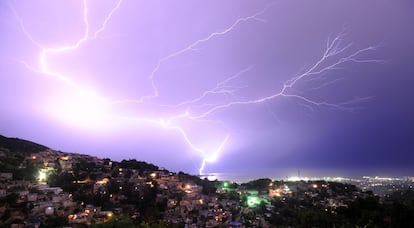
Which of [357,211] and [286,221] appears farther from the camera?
[286,221]

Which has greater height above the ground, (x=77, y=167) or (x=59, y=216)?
(x=77, y=167)

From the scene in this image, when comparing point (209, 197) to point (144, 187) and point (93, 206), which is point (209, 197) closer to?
point (144, 187)

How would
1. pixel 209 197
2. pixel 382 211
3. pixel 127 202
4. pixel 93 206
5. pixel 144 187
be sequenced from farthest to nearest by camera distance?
pixel 209 197 → pixel 144 187 → pixel 127 202 → pixel 93 206 → pixel 382 211

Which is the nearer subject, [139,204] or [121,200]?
[139,204]

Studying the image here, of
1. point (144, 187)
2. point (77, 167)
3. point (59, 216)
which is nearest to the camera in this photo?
point (59, 216)

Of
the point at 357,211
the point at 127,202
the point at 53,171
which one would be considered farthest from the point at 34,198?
the point at 357,211

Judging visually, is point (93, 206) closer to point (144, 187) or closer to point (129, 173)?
point (144, 187)

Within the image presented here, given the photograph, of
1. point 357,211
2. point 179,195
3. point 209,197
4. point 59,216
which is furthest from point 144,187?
point 357,211

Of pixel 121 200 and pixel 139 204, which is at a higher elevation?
pixel 121 200

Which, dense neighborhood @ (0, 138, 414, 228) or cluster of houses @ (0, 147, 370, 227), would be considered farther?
cluster of houses @ (0, 147, 370, 227)

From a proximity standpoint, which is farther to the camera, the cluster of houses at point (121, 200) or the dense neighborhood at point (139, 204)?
the cluster of houses at point (121, 200)
